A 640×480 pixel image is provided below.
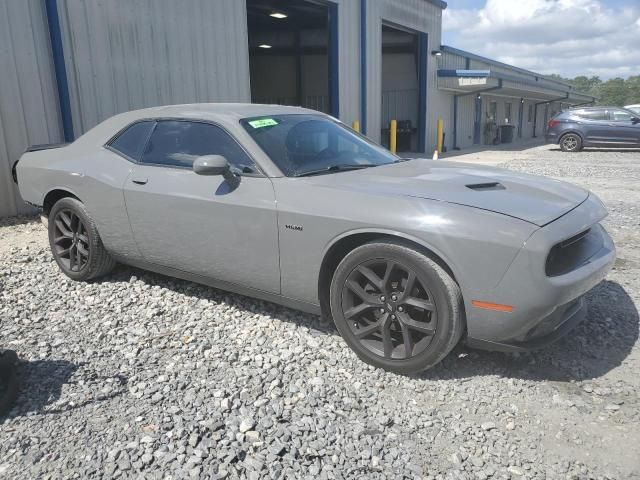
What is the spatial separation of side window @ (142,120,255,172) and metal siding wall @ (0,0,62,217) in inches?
166

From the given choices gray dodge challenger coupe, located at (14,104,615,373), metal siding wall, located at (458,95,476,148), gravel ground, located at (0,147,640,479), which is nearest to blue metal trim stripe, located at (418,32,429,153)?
metal siding wall, located at (458,95,476,148)

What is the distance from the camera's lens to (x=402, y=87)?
69.6ft

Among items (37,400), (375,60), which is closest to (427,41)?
(375,60)

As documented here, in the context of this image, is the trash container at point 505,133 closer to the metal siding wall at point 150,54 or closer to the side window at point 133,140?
the metal siding wall at point 150,54

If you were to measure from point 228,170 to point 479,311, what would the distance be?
176cm

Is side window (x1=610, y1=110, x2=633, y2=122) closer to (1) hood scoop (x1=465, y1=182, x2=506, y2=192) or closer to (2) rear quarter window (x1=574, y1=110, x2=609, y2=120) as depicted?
(2) rear quarter window (x1=574, y1=110, x2=609, y2=120)

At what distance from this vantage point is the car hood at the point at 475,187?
109 inches

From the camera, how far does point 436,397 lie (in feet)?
9.20

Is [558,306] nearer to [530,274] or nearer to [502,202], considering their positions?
[530,274]

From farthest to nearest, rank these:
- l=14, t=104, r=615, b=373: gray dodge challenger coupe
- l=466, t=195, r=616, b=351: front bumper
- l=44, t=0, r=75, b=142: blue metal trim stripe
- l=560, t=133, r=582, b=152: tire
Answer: l=560, t=133, r=582, b=152: tire < l=44, t=0, r=75, b=142: blue metal trim stripe < l=14, t=104, r=615, b=373: gray dodge challenger coupe < l=466, t=195, r=616, b=351: front bumper

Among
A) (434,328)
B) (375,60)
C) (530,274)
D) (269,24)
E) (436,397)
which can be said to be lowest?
(436,397)

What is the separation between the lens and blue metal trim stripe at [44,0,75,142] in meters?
7.30

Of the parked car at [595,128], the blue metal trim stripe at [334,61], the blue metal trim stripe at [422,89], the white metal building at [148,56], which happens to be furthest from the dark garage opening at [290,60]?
the parked car at [595,128]

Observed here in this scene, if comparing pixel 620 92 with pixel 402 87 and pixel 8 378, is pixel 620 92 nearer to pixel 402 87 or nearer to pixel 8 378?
pixel 402 87
